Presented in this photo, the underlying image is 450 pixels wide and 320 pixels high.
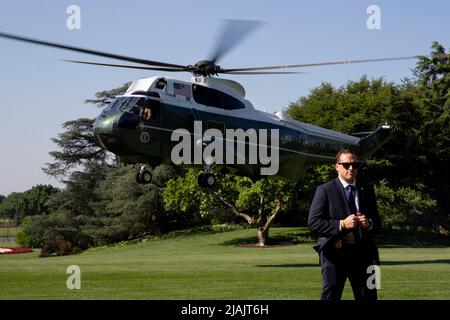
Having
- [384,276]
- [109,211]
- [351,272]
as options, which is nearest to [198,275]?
[384,276]

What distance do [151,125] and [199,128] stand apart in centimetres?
203

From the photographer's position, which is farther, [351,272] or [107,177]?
[107,177]

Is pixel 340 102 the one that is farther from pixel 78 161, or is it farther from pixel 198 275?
pixel 198 275

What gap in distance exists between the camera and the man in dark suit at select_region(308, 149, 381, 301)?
893cm

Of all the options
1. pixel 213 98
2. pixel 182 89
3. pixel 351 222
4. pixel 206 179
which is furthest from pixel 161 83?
pixel 351 222

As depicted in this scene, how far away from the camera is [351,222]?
8.72m

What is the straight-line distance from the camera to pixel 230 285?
18.3 metres

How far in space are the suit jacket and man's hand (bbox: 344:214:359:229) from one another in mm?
182

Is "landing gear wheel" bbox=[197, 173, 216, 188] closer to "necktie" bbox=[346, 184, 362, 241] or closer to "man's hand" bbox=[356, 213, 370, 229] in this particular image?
"necktie" bbox=[346, 184, 362, 241]

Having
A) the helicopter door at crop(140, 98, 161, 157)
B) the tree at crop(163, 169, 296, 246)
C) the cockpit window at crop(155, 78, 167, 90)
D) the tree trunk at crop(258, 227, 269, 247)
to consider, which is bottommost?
the tree trunk at crop(258, 227, 269, 247)

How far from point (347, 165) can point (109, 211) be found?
6591 centimetres

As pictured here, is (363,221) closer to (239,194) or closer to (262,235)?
(239,194)

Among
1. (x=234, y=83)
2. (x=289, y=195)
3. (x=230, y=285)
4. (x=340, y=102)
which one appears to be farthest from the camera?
(x=340, y=102)

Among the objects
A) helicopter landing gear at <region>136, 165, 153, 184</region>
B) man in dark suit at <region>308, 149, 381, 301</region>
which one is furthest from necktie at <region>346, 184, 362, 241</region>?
helicopter landing gear at <region>136, 165, 153, 184</region>
